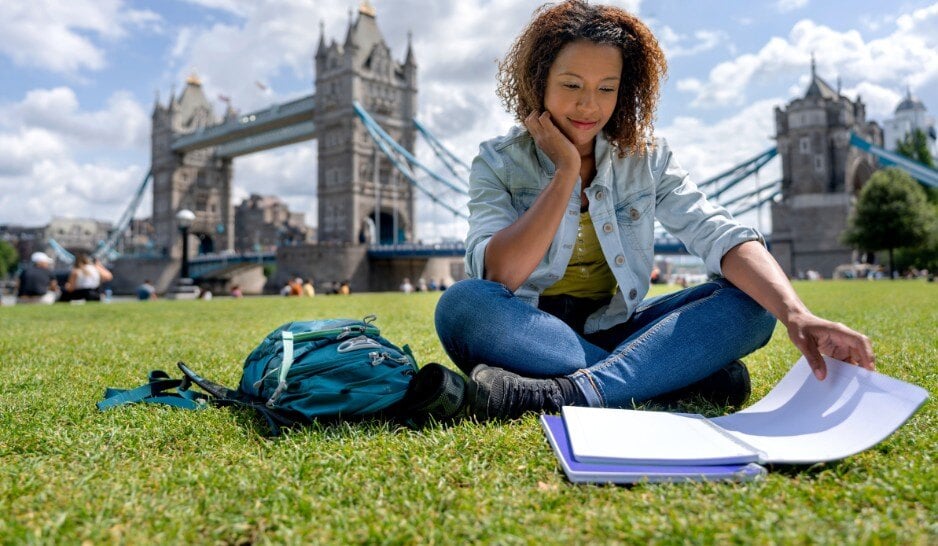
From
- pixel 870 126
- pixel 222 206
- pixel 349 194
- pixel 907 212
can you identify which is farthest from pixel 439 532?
pixel 222 206

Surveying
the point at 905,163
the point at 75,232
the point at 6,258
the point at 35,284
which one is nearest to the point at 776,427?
the point at 35,284

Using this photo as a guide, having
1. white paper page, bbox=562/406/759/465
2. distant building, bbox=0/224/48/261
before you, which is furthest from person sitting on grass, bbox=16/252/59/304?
distant building, bbox=0/224/48/261

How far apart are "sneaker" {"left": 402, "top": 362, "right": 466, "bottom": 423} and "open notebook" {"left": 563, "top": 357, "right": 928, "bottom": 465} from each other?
12.1 inches

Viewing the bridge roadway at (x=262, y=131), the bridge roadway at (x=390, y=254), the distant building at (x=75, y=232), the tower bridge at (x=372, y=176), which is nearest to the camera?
the bridge roadway at (x=390, y=254)

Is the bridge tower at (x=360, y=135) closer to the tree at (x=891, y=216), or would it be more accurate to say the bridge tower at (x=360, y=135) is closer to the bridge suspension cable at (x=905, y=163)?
the tree at (x=891, y=216)

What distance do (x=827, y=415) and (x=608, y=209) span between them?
2.90ft

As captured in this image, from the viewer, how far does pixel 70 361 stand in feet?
10.2

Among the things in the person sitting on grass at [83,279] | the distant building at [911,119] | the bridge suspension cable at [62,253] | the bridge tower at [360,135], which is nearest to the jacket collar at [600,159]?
the person sitting on grass at [83,279]

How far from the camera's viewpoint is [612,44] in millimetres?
1898

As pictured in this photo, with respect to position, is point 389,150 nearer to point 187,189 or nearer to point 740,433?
point 187,189

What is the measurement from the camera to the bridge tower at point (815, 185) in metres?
34.5

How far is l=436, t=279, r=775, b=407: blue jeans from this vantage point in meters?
1.73

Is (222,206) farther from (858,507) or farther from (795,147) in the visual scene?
(858,507)

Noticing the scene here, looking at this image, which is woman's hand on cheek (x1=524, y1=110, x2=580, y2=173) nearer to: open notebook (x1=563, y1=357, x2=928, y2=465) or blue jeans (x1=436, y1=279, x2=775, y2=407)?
blue jeans (x1=436, y1=279, x2=775, y2=407)
